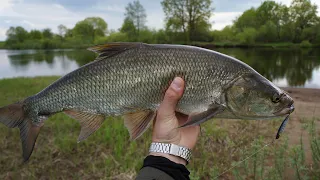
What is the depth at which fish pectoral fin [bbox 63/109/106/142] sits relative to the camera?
272 cm

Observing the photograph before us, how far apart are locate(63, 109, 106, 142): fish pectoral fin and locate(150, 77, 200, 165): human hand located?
1.91ft

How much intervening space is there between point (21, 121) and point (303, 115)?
30.7ft

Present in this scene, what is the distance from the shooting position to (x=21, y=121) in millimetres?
2684

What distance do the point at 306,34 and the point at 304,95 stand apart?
58.6 m

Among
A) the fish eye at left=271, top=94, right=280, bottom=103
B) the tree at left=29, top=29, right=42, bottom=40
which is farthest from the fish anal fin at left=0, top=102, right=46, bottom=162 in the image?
the tree at left=29, top=29, right=42, bottom=40

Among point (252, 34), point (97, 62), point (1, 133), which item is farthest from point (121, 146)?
point (252, 34)

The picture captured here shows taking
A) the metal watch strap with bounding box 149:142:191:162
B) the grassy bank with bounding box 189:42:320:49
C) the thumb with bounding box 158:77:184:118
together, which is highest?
the grassy bank with bounding box 189:42:320:49

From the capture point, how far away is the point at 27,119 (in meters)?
2.69

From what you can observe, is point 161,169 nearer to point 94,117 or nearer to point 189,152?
point 189,152

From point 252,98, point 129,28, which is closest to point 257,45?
point 129,28

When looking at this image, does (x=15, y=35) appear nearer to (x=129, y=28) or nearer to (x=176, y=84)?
(x=129, y=28)

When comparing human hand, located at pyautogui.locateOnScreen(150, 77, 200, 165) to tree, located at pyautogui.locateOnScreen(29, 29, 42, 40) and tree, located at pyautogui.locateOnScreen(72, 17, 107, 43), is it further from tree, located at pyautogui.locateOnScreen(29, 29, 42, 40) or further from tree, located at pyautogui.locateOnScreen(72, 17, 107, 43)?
tree, located at pyautogui.locateOnScreen(29, 29, 42, 40)

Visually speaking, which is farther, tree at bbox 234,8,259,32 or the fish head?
tree at bbox 234,8,259,32

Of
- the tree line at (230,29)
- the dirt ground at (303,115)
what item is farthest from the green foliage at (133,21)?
the dirt ground at (303,115)
